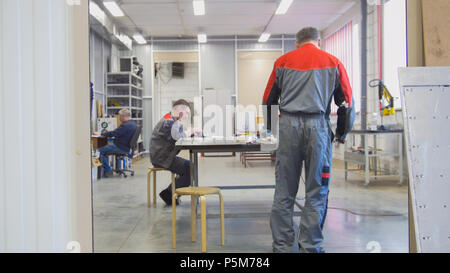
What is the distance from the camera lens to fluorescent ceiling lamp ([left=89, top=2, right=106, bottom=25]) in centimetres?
716

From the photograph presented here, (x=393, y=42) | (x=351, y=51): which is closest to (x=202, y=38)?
(x=351, y=51)

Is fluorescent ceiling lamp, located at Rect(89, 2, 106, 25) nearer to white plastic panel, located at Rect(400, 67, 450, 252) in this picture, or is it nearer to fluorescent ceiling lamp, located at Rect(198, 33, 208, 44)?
fluorescent ceiling lamp, located at Rect(198, 33, 208, 44)

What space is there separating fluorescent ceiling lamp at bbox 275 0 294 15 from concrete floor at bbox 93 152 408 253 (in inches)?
157

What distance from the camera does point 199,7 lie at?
8062 millimetres

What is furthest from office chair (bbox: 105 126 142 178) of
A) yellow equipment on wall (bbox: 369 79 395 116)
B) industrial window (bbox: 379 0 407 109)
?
industrial window (bbox: 379 0 407 109)

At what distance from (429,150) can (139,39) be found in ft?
32.4

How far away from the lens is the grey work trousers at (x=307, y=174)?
2498 mm

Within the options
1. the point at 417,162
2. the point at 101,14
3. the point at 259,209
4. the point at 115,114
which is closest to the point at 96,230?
the point at 259,209

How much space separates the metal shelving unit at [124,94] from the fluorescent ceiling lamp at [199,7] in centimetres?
240

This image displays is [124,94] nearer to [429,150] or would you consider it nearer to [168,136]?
[168,136]

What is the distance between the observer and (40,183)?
1.56 metres

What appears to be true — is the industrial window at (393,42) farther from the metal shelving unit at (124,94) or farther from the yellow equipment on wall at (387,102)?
the metal shelving unit at (124,94)

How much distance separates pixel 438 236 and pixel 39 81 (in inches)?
73.0
